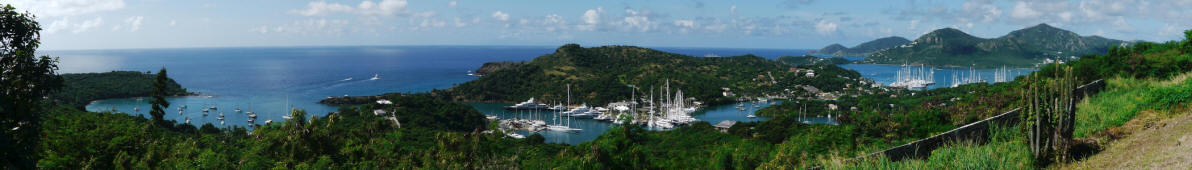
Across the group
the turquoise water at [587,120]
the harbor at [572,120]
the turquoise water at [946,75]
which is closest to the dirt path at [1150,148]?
the harbor at [572,120]

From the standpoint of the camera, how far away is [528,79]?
9162 cm

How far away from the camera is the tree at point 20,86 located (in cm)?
678

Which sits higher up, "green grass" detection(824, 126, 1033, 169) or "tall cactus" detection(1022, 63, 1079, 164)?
"tall cactus" detection(1022, 63, 1079, 164)

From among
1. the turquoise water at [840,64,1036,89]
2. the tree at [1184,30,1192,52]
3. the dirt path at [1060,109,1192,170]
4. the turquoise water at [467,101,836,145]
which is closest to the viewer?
the dirt path at [1060,109,1192,170]

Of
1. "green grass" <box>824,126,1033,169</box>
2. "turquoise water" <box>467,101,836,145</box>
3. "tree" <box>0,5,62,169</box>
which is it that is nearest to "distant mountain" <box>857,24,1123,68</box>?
"turquoise water" <box>467,101,836,145</box>

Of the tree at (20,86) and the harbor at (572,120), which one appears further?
the harbor at (572,120)

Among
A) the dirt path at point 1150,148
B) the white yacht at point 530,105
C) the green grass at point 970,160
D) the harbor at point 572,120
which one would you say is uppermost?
the dirt path at point 1150,148

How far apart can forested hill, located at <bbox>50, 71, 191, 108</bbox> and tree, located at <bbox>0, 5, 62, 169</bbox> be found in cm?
8003

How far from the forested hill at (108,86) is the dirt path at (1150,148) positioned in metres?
90.7

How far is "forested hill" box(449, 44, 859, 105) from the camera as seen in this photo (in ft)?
273

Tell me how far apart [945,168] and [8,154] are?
405 inches

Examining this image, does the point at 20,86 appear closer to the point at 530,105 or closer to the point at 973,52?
the point at 530,105

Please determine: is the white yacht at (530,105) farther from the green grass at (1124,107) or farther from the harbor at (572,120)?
the green grass at (1124,107)

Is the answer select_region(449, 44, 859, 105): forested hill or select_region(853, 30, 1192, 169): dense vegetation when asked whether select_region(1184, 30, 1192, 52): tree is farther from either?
select_region(449, 44, 859, 105): forested hill
